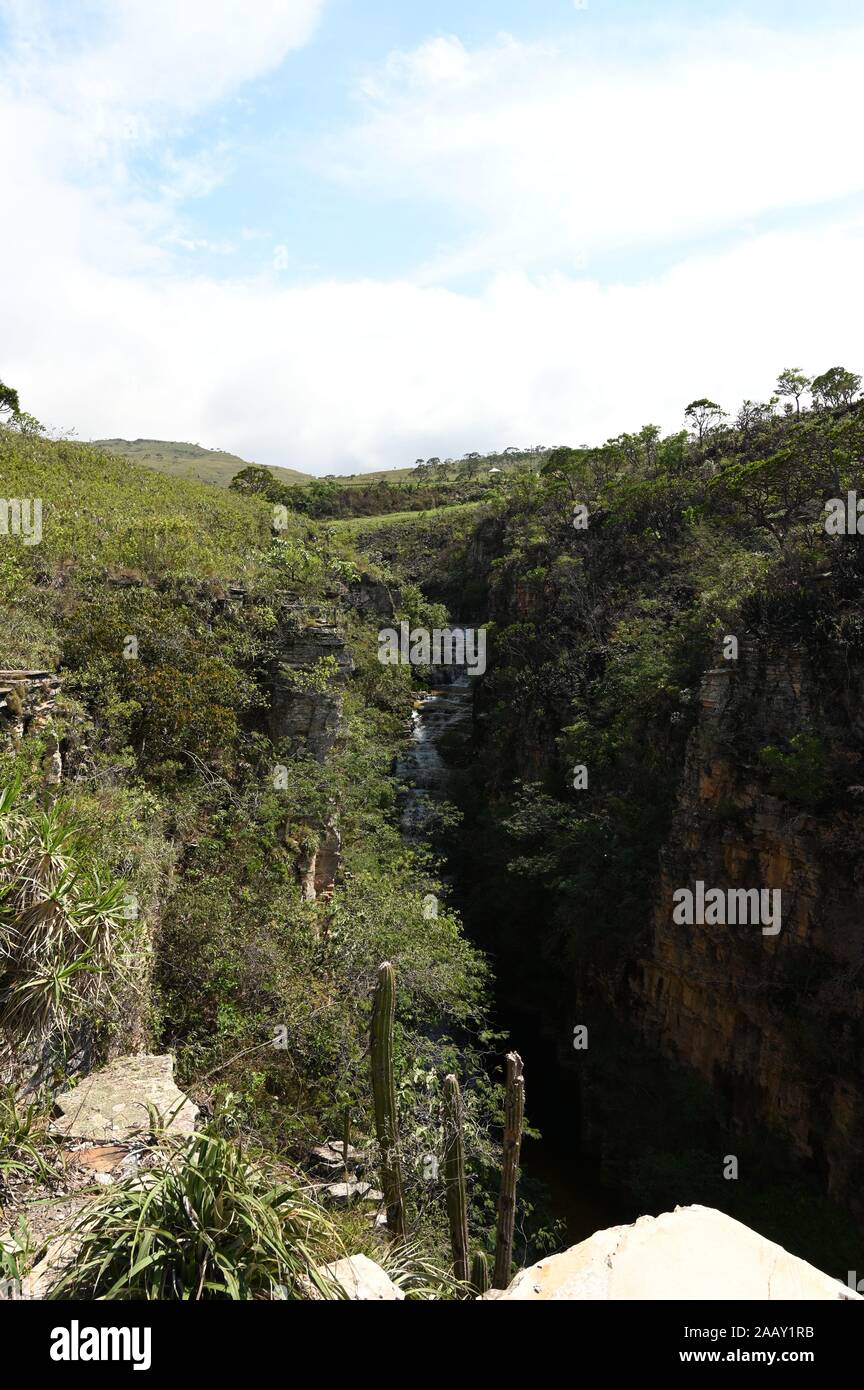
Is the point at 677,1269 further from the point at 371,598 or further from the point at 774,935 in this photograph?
the point at 371,598

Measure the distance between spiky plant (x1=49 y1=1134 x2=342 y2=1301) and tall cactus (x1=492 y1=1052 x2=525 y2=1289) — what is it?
3.44m

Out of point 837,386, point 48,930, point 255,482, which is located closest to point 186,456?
point 255,482

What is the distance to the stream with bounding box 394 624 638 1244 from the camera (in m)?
15.1

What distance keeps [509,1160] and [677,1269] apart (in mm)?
3947

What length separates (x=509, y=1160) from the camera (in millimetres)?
6879

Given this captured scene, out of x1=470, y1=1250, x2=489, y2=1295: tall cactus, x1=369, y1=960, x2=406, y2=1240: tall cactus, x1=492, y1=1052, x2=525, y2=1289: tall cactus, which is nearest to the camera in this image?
x1=369, y1=960, x2=406, y2=1240: tall cactus

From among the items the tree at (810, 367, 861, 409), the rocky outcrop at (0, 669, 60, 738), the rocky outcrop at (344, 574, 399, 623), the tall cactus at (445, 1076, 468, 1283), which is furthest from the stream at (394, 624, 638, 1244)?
the tree at (810, 367, 861, 409)

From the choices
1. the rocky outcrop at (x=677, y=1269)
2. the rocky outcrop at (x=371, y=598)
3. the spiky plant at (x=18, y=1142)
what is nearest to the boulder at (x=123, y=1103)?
the spiky plant at (x=18, y=1142)

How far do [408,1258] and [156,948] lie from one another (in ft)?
16.4

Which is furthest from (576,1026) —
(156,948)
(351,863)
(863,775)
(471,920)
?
(156,948)

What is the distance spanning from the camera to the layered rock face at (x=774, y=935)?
1322cm

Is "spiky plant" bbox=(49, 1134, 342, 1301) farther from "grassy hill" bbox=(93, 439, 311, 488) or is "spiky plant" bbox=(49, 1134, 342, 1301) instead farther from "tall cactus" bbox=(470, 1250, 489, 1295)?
"grassy hill" bbox=(93, 439, 311, 488)

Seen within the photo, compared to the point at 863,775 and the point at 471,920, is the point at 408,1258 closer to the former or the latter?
the point at 863,775

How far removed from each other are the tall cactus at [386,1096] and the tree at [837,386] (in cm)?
3365
